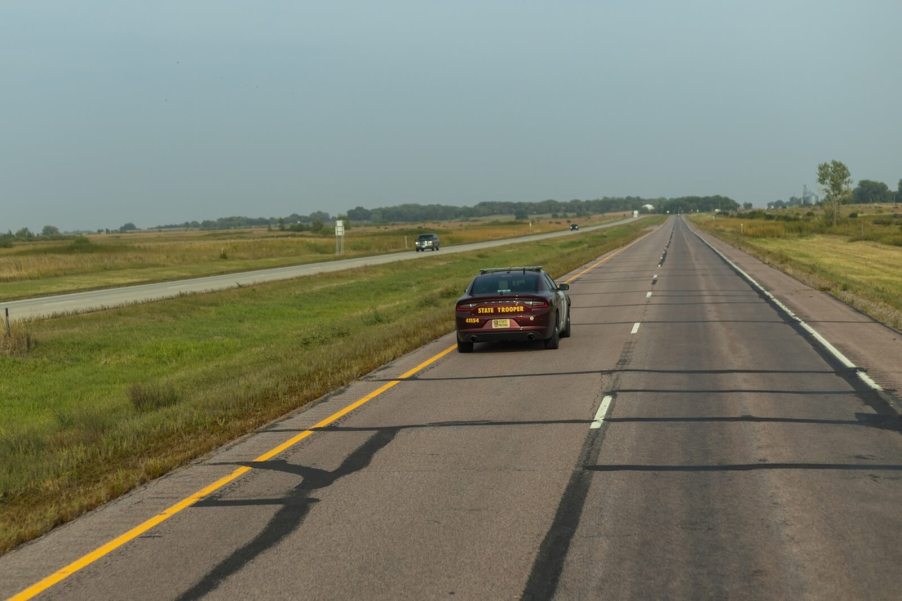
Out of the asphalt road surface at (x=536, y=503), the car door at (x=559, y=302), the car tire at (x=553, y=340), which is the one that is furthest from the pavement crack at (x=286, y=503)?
the car door at (x=559, y=302)

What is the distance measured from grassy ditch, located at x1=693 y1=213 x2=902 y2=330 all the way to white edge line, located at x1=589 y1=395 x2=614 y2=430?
1099cm

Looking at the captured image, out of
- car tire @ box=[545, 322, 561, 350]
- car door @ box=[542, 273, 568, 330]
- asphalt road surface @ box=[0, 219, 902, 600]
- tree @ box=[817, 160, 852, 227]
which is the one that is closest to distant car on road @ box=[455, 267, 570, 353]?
car tire @ box=[545, 322, 561, 350]

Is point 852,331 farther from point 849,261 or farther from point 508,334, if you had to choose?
point 849,261

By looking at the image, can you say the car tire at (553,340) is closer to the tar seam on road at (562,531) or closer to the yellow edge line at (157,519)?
the yellow edge line at (157,519)

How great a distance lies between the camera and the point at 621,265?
5122 centimetres

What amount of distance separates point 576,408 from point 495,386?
2.21m

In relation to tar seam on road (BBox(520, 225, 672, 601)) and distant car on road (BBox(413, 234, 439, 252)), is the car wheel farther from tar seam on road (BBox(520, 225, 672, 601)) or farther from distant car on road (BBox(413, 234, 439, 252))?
distant car on road (BBox(413, 234, 439, 252))

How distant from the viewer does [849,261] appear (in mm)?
56375

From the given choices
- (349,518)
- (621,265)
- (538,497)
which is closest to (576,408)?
(538,497)

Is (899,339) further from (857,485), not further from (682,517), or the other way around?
(682,517)

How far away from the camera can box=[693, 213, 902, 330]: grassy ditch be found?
91.9 ft

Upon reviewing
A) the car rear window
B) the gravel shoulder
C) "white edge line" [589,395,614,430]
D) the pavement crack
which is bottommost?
the gravel shoulder

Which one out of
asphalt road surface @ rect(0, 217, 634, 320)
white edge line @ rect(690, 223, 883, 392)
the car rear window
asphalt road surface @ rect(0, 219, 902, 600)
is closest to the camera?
asphalt road surface @ rect(0, 219, 902, 600)

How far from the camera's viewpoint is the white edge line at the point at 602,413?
10.5 meters
